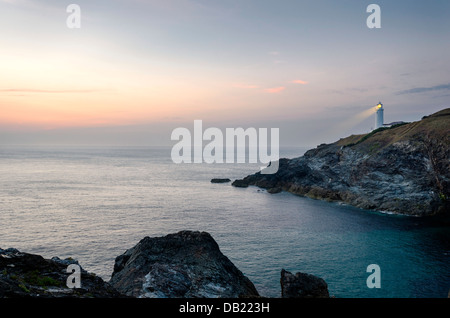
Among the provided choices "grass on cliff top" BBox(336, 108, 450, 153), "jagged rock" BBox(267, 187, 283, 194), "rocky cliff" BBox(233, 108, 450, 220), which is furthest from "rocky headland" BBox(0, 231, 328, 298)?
"jagged rock" BBox(267, 187, 283, 194)

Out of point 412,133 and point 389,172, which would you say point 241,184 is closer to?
point 389,172

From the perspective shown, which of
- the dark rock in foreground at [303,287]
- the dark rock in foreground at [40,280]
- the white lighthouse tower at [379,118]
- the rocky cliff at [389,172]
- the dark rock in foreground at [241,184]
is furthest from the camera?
the white lighthouse tower at [379,118]

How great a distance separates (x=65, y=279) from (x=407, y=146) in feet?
236

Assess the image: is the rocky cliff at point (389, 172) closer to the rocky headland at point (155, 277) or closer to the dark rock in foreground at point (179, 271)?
the rocky headland at point (155, 277)

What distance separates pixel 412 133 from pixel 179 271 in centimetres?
6976

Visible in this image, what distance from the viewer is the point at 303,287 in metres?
22.4

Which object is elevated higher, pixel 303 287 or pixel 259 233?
pixel 303 287

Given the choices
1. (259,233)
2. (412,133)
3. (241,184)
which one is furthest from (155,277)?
(241,184)

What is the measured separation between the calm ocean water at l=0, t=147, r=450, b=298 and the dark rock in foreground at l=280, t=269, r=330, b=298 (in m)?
4.48

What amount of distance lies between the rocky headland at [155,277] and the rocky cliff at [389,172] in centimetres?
4653

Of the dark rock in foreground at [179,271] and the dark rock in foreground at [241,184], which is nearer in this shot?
the dark rock in foreground at [179,271]

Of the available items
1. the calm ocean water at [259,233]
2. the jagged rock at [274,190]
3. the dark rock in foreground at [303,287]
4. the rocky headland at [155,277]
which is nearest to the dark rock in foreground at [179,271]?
the rocky headland at [155,277]

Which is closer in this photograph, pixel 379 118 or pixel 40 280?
pixel 40 280

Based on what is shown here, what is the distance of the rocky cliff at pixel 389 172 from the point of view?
5803cm
